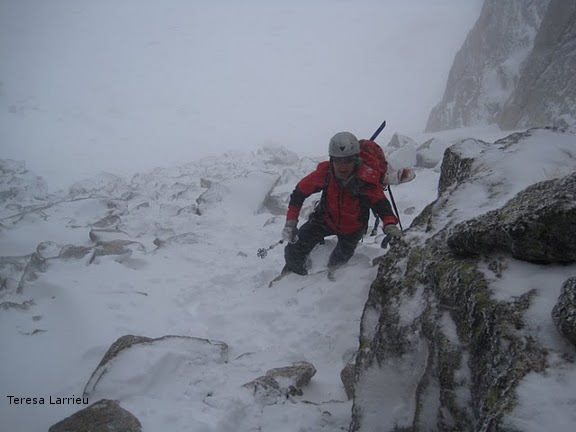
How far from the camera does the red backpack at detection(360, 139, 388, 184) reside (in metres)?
4.89

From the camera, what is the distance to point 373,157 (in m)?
4.91

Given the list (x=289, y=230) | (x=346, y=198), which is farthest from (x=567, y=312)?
(x=289, y=230)

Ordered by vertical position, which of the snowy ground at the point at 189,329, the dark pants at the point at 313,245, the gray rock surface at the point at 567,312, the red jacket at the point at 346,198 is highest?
the gray rock surface at the point at 567,312

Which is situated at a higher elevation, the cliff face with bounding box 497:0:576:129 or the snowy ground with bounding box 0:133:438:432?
the cliff face with bounding box 497:0:576:129

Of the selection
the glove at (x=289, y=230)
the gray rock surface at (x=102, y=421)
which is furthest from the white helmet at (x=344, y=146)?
the gray rock surface at (x=102, y=421)

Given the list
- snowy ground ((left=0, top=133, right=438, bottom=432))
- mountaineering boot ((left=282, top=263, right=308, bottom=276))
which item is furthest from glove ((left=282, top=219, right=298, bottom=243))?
snowy ground ((left=0, top=133, right=438, bottom=432))

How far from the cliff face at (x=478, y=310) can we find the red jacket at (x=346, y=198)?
1851 millimetres

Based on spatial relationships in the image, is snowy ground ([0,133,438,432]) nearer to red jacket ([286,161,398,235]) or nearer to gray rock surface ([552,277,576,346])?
red jacket ([286,161,398,235])

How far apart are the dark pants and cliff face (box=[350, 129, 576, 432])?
2.95m

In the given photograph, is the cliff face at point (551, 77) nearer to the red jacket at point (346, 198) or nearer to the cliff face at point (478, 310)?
the red jacket at point (346, 198)

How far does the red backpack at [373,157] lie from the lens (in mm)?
4891

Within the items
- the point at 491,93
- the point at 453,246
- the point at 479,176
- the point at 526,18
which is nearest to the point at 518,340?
the point at 453,246

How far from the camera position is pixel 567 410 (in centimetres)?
137

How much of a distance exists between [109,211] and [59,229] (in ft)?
6.19
